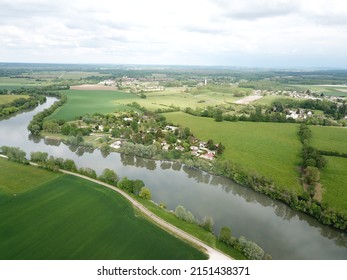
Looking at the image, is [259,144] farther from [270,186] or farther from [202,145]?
[270,186]

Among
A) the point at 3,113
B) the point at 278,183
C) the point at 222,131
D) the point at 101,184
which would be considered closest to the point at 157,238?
the point at 101,184

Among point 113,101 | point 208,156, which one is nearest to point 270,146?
point 208,156

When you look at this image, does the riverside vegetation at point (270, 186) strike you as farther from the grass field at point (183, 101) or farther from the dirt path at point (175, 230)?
the grass field at point (183, 101)

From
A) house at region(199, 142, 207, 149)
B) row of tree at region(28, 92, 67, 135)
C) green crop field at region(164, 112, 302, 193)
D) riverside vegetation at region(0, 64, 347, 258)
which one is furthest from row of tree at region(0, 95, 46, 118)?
house at region(199, 142, 207, 149)

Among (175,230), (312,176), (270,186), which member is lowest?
(175,230)

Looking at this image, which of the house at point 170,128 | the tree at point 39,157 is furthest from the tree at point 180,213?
the house at point 170,128
